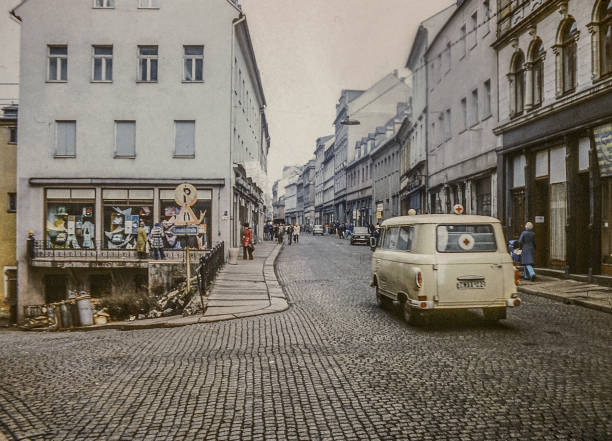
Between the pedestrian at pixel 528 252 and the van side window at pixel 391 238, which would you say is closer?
the van side window at pixel 391 238

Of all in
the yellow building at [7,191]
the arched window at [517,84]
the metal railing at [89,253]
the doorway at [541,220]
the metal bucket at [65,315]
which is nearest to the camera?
the metal bucket at [65,315]

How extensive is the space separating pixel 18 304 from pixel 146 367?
916 inches

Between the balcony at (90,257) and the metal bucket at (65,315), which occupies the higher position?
the balcony at (90,257)

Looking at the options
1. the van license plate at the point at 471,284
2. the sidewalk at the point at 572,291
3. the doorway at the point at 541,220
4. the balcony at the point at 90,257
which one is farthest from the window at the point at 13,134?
the van license plate at the point at 471,284

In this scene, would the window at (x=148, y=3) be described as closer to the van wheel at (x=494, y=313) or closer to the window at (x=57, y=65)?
the window at (x=57, y=65)

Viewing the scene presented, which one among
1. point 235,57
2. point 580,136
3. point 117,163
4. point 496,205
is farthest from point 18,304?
point 580,136

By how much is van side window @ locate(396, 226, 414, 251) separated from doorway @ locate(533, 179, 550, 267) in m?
10.7

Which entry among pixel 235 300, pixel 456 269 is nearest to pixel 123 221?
pixel 235 300

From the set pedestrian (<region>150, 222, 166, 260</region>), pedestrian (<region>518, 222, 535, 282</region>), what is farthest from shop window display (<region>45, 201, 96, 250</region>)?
pedestrian (<region>518, 222, 535, 282</region>)

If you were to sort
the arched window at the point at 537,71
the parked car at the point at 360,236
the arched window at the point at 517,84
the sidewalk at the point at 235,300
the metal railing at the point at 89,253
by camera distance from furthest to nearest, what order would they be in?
1. the parked car at the point at 360,236
2. the metal railing at the point at 89,253
3. the arched window at the point at 517,84
4. the arched window at the point at 537,71
5. the sidewalk at the point at 235,300

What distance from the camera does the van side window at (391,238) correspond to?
1140cm

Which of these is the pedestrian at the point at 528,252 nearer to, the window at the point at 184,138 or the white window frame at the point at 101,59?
the window at the point at 184,138

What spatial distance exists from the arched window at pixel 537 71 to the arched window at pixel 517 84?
969 mm

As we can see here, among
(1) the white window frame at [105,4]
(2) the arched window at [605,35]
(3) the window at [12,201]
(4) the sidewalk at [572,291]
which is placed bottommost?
(4) the sidewalk at [572,291]
